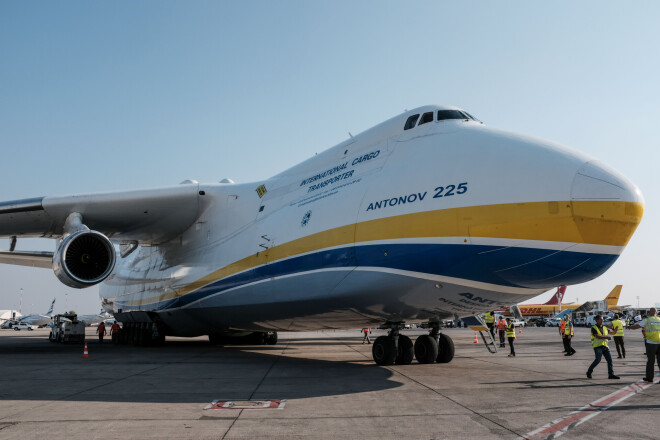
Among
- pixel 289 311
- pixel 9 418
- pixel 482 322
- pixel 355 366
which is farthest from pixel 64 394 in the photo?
pixel 482 322

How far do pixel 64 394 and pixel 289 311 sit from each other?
460cm

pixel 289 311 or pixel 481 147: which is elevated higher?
pixel 481 147

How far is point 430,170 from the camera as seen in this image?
862 centimetres

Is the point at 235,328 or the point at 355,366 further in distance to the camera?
the point at 235,328

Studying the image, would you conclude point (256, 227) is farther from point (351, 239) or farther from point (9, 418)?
point (9, 418)

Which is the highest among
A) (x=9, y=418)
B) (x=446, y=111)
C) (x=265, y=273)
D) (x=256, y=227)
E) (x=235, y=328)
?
(x=446, y=111)

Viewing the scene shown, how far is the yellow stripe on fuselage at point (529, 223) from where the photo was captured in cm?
721

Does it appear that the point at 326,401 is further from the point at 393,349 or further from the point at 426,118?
the point at 426,118

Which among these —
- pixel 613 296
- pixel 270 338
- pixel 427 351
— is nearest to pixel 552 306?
pixel 613 296

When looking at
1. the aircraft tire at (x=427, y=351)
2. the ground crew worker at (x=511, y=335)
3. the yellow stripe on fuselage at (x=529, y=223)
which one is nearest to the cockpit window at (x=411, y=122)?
the yellow stripe on fuselage at (x=529, y=223)

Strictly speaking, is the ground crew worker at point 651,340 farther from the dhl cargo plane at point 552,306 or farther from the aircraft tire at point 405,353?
the dhl cargo plane at point 552,306

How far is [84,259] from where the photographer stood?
13539 mm

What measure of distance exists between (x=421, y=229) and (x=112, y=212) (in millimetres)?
10029

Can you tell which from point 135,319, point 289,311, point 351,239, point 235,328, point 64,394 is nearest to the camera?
point 64,394
